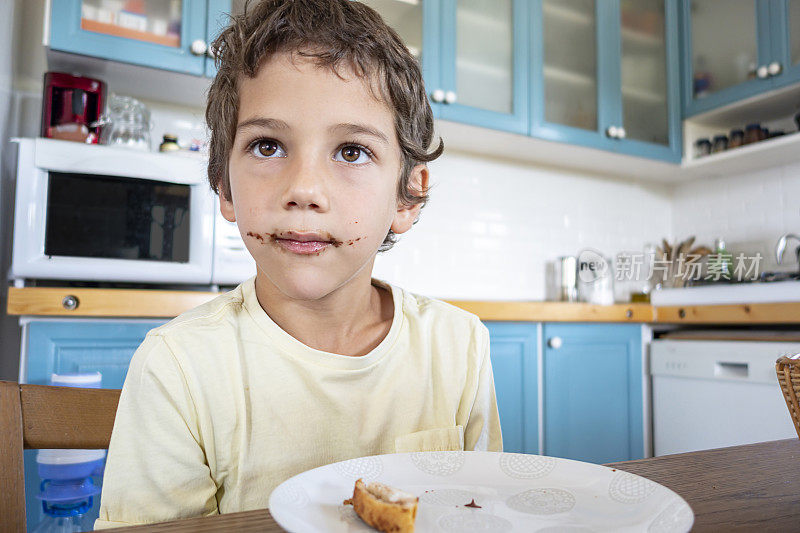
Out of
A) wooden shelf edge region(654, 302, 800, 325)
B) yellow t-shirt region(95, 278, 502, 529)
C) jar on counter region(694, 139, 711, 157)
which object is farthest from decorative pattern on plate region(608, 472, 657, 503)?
jar on counter region(694, 139, 711, 157)

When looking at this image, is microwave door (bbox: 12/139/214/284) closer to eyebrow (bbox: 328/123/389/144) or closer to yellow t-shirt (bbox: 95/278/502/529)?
yellow t-shirt (bbox: 95/278/502/529)

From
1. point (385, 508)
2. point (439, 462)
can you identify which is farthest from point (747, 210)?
point (385, 508)

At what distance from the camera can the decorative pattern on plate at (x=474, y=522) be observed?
35 cm

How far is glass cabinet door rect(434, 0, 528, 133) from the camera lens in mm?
2162

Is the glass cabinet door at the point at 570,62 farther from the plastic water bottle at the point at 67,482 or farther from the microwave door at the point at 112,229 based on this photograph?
the plastic water bottle at the point at 67,482

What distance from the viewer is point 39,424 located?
0.56 m

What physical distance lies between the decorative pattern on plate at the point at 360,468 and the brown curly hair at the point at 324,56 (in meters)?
0.45

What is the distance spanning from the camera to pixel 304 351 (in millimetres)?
724

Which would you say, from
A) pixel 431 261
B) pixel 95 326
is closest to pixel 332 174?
pixel 95 326

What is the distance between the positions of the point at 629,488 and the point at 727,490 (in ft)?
0.35

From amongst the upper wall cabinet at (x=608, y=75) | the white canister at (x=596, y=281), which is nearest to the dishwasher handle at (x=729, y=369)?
the white canister at (x=596, y=281)

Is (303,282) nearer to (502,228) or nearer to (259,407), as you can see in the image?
(259,407)

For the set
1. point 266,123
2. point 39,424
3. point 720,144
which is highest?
point 720,144

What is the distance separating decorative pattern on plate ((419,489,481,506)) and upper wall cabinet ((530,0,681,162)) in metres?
2.11
